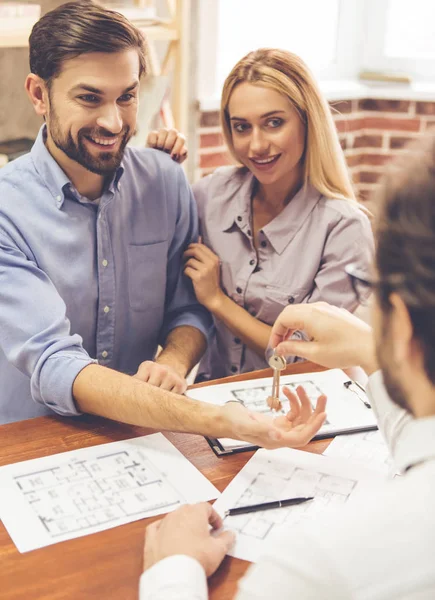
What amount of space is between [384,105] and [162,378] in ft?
7.08

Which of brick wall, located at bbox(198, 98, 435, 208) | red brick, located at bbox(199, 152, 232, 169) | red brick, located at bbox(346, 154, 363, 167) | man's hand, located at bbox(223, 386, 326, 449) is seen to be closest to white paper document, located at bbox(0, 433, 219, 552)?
man's hand, located at bbox(223, 386, 326, 449)

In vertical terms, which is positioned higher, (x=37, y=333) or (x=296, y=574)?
(x=296, y=574)

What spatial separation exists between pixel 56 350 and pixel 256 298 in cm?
58

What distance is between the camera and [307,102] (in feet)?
5.83

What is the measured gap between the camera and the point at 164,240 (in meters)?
1.80

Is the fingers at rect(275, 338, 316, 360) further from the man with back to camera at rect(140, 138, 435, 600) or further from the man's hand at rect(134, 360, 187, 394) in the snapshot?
the man with back to camera at rect(140, 138, 435, 600)

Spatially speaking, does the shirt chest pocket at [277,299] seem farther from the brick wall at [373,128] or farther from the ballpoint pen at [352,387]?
the brick wall at [373,128]

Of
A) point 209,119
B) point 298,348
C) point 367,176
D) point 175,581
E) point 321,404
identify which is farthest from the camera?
point 367,176

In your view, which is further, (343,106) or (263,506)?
(343,106)

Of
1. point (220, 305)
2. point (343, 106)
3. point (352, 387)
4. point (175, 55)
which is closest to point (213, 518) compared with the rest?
point (352, 387)

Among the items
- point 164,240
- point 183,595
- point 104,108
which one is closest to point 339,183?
point 164,240

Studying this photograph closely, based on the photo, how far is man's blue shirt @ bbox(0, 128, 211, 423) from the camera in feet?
4.79

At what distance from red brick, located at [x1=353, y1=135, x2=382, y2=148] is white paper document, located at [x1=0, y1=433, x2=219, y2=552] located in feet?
7.50

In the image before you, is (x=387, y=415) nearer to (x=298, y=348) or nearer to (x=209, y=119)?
(x=298, y=348)
